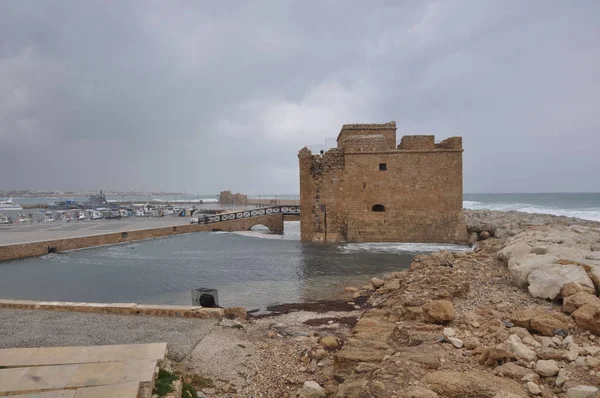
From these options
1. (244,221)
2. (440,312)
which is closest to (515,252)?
(440,312)

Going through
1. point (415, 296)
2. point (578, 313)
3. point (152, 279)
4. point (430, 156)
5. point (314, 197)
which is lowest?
point (152, 279)

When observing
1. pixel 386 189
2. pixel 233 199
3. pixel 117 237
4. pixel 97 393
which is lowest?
pixel 117 237

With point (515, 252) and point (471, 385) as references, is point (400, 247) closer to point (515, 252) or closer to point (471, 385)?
point (515, 252)

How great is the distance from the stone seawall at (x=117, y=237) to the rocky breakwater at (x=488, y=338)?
1514 centimetres

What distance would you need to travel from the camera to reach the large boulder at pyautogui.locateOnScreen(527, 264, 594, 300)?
519cm

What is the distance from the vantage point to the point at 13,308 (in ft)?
22.3

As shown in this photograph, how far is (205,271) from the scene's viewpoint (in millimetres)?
11961

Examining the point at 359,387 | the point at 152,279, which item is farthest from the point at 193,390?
the point at 152,279

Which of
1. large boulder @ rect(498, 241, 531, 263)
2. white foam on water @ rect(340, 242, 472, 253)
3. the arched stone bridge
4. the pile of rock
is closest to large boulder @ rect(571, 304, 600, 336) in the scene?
the pile of rock

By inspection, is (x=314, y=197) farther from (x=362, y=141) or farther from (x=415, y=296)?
(x=415, y=296)

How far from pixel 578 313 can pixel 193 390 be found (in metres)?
4.55

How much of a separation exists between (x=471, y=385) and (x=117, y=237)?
62.4 feet

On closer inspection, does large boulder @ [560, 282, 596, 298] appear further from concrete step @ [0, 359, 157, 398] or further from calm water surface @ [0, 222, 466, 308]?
concrete step @ [0, 359, 157, 398]

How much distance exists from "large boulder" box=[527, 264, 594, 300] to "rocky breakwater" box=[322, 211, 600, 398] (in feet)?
0.05
